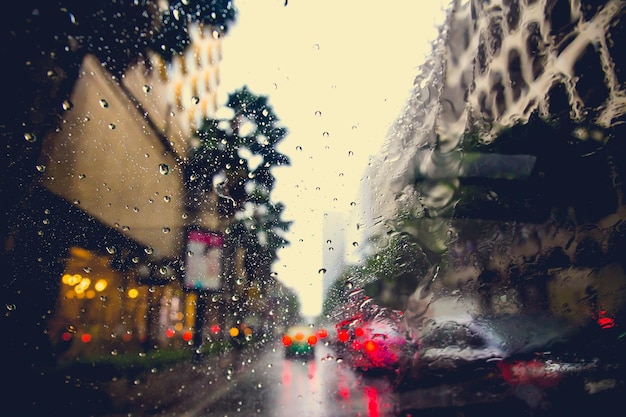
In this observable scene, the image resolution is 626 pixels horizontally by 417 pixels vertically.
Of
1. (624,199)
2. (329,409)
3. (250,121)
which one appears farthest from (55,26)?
(624,199)

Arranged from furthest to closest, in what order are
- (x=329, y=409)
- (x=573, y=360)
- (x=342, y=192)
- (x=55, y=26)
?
(x=342, y=192) → (x=329, y=409) → (x=573, y=360) → (x=55, y=26)

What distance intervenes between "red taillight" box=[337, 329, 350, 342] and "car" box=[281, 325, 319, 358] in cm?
24

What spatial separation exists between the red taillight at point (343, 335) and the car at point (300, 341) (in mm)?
241

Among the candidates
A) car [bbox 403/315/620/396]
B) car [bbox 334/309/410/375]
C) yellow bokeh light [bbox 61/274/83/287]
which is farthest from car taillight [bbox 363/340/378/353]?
yellow bokeh light [bbox 61/274/83/287]

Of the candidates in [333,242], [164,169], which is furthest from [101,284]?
[333,242]

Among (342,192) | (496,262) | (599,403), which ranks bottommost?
(599,403)

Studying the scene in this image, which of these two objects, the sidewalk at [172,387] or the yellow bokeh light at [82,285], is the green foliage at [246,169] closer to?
the sidewalk at [172,387]

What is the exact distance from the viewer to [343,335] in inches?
122

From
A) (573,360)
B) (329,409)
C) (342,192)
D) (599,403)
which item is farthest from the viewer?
(342,192)

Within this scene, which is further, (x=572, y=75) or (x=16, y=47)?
(x=572, y=75)

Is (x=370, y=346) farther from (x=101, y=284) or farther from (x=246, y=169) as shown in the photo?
(x=101, y=284)

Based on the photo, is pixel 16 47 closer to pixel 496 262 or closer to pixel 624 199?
pixel 496 262

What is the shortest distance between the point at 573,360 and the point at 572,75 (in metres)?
2.23

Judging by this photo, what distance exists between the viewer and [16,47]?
2016 mm
